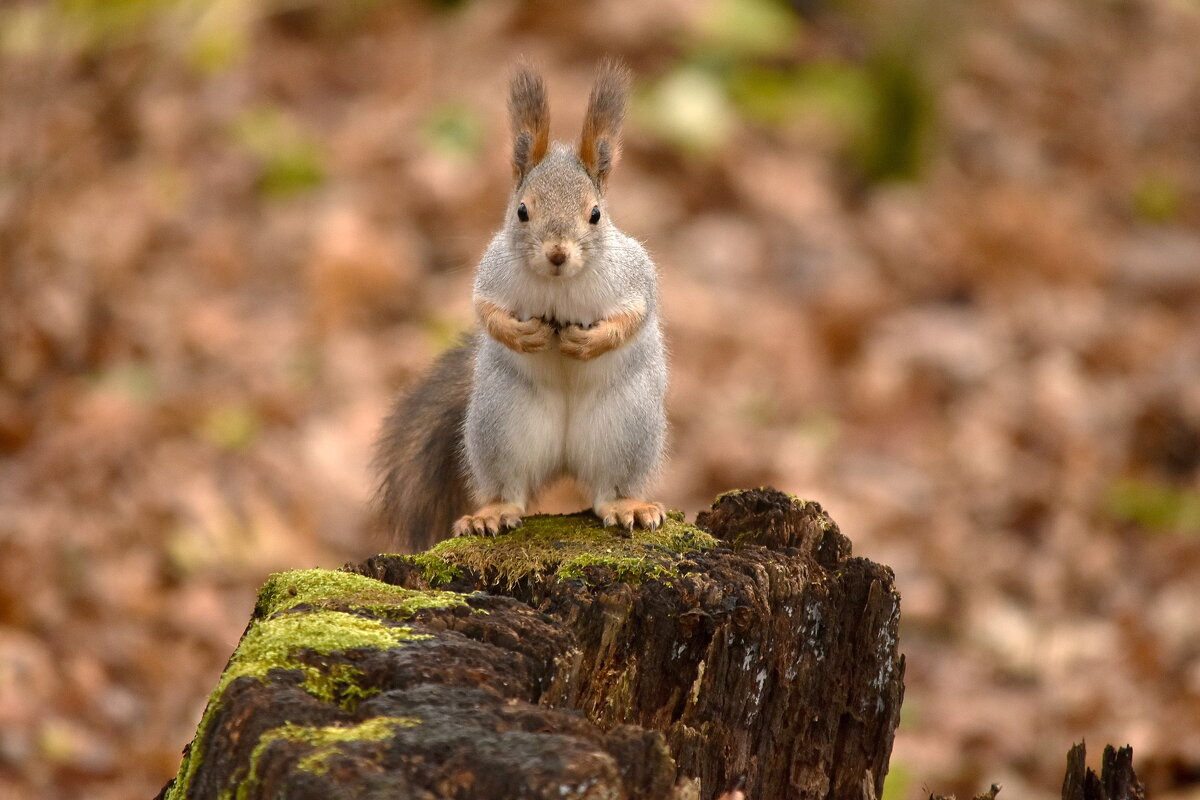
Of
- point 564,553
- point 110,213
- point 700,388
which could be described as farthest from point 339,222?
point 564,553

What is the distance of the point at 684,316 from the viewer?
6129 millimetres

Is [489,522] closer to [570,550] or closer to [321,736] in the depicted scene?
[570,550]

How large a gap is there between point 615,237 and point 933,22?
15.9 feet

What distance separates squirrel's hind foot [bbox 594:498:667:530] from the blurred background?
1200 millimetres

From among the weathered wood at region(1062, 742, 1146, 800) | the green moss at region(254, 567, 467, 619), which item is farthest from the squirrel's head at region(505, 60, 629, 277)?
the weathered wood at region(1062, 742, 1146, 800)

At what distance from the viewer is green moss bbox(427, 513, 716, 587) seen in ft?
7.68

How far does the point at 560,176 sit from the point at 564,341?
34 centimetres

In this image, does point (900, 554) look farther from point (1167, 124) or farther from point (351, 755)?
point (1167, 124)

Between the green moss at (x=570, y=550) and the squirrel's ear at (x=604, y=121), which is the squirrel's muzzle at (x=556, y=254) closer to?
the squirrel's ear at (x=604, y=121)

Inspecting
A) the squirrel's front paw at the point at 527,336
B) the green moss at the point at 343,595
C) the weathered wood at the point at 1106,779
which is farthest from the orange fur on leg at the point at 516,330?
the weathered wood at the point at 1106,779

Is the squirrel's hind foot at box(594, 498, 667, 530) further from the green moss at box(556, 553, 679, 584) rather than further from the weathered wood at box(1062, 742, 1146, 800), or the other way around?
the weathered wood at box(1062, 742, 1146, 800)

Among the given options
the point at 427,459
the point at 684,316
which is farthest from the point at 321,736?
the point at 684,316

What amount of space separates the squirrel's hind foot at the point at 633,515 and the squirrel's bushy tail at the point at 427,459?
0.54 metres

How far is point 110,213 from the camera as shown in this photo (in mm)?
6129
